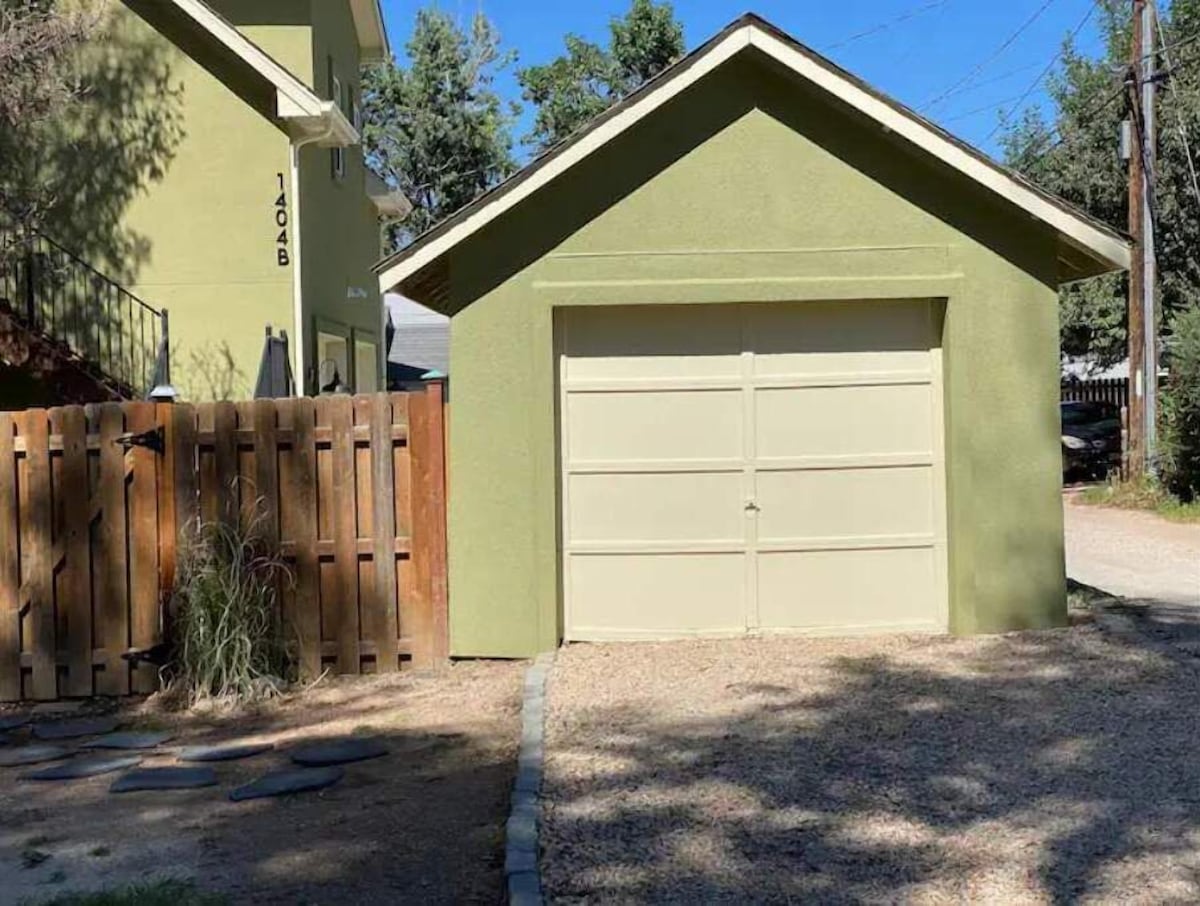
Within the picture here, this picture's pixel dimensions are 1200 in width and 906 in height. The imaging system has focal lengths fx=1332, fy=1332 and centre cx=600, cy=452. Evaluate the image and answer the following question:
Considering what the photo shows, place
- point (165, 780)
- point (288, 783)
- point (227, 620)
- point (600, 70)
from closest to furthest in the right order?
point (288, 783) → point (165, 780) → point (227, 620) → point (600, 70)

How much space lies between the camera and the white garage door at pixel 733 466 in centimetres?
938

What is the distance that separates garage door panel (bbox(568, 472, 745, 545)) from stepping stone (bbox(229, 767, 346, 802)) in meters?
3.15

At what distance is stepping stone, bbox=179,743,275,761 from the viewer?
23.4 ft

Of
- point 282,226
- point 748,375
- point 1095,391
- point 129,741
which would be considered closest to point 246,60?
point 282,226

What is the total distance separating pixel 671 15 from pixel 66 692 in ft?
121

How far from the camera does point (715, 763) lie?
6332mm

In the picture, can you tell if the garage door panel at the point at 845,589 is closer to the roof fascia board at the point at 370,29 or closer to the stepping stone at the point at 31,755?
the stepping stone at the point at 31,755

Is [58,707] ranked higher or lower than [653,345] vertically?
lower

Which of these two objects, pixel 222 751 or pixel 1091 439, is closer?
pixel 222 751

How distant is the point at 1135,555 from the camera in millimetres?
14859

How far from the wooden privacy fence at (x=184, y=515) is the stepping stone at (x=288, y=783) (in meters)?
2.28

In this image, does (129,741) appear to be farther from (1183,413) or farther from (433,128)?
(433,128)

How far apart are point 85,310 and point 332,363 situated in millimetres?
3395

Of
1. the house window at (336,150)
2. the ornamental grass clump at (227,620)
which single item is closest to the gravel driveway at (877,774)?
the ornamental grass clump at (227,620)
